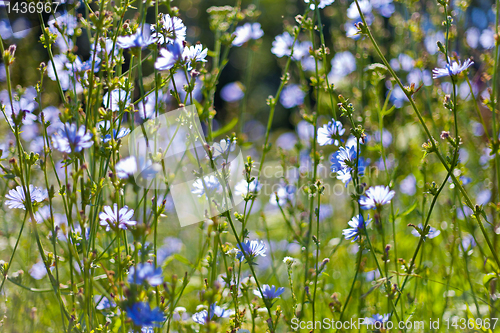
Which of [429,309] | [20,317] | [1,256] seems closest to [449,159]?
[429,309]

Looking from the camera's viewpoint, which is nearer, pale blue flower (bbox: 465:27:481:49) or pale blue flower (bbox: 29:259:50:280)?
pale blue flower (bbox: 29:259:50:280)

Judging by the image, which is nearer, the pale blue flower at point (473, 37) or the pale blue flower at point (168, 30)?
the pale blue flower at point (168, 30)

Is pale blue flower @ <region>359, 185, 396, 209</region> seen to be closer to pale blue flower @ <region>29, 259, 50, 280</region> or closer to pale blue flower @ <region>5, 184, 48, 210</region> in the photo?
pale blue flower @ <region>5, 184, 48, 210</region>

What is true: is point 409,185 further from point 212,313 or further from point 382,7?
point 212,313

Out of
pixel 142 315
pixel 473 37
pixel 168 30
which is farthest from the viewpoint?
pixel 473 37

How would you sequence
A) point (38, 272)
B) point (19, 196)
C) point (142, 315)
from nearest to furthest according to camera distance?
Result: point (142, 315) → point (19, 196) → point (38, 272)

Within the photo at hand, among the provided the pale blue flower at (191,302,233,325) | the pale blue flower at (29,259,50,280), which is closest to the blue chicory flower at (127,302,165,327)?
the pale blue flower at (191,302,233,325)

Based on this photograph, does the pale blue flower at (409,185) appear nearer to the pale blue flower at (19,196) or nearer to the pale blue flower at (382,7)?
the pale blue flower at (382,7)

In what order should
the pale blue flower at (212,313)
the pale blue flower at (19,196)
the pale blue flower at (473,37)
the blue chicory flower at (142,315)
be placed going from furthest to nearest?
the pale blue flower at (473,37) → the pale blue flower at (19,196) → the pale blue flower at (212,313) → the blue chicory flower at (142,315)

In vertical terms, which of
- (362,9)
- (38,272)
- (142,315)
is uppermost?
(362,9)

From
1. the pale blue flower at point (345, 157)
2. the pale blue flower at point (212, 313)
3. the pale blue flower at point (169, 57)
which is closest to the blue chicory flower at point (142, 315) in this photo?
the pale blue flower at point (212, 313)

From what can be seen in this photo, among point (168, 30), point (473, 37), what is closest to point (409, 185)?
point (473, 37)

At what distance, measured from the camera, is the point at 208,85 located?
69.5 inches

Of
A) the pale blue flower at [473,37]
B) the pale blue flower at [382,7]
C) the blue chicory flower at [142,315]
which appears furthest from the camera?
the pale blue flower at [473,37]
